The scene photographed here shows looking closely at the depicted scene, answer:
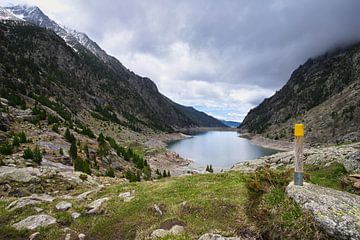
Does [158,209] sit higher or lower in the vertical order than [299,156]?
lower

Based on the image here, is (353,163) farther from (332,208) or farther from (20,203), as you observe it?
(20,203)

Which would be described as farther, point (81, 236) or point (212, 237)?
point (81, 236)

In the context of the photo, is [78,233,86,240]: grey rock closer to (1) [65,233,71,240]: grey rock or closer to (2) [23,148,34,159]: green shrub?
(1) [65,233,71,240]: grey rock

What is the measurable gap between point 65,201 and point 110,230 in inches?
161

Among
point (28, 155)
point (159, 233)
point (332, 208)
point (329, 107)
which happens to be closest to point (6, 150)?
point (28, 155)

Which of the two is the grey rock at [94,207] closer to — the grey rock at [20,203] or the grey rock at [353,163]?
the grey rock at [20,203]

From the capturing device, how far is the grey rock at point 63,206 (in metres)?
11.1

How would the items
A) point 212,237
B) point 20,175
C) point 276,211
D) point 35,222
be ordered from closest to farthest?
point 276,211, point 212,237, point 35,222, point 20,175

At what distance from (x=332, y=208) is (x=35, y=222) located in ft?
33.2

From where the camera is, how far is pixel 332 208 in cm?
635

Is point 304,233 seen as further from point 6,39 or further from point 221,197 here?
point 6,39

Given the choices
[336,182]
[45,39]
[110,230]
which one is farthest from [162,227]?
[45,39]

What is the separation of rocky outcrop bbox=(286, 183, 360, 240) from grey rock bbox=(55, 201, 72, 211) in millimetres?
9115

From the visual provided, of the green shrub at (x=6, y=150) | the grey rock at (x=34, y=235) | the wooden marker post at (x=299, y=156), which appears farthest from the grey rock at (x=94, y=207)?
the green shrub at (x=6, y=150)
